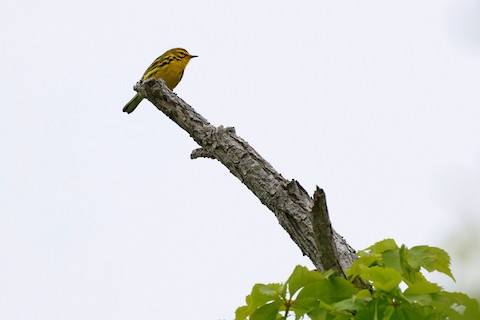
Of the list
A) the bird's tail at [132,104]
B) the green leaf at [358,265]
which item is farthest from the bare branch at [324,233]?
the bird's tail at [132,104]

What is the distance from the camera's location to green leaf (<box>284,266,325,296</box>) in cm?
229

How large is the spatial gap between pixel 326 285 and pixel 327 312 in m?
0.11

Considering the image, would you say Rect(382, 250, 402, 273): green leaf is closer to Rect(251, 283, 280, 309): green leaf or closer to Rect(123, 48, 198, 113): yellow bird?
Rect(251, 283, 280, 309): green leaf

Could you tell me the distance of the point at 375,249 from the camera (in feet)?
8.16

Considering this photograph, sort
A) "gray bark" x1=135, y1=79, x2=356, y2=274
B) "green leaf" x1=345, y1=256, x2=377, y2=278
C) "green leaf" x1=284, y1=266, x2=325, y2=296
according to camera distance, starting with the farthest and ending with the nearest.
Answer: "gray bark" x1=135, y1=79, x2=356, y2=274 → "green leaf" x1=345, y1=256, x2=377, y2=278 → "green leaf" x1=284, y1=266, x2=325, y2=296

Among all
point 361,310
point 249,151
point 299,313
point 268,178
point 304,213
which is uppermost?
point 249,151

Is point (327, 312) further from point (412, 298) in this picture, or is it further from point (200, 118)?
point (200, 118)

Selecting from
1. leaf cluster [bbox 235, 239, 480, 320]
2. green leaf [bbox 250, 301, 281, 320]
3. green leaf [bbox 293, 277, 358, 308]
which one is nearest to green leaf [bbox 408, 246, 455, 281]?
leaf cluster [bbox 235, 239, 480, 320]

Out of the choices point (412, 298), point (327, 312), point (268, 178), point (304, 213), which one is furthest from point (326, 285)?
point (268, 178)

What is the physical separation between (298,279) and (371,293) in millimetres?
231

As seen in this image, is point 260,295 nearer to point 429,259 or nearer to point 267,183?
point 429,259

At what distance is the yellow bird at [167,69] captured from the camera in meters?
10.9

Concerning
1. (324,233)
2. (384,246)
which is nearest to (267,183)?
(324,233)

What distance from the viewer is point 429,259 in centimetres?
241
